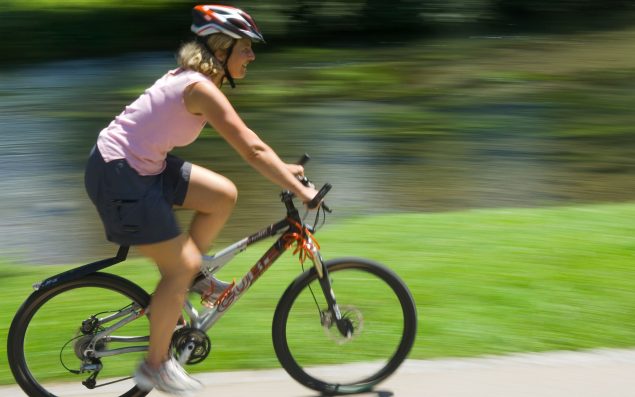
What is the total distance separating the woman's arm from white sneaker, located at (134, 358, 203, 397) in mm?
902

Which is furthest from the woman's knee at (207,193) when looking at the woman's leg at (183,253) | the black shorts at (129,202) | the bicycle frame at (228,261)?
the bicycle frame at (228,261)

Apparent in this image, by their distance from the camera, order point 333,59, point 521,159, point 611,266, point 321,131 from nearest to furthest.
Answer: point 611,266 < point 521,159 < point 321,131 < point 333,59

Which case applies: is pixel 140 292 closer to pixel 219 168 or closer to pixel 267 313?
pixel 267 313

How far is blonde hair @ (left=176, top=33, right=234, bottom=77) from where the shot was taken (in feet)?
13.6

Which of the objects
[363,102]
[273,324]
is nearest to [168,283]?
[273,324]

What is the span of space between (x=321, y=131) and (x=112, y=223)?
8.96 m

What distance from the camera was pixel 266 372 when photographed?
489 centimetres

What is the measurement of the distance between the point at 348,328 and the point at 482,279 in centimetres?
172

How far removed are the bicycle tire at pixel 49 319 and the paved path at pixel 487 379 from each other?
0.13 meters

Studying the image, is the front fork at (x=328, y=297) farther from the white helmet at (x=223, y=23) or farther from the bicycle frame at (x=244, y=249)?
the white helmet at (x=223, y=23)

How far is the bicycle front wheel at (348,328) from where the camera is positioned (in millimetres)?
4570

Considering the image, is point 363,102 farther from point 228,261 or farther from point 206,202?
point 206,202

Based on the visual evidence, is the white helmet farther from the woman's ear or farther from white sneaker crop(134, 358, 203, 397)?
white sneaker crop(134, 358, 203, 397)

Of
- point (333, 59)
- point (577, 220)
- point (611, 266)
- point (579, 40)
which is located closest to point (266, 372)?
point (611, 266)
